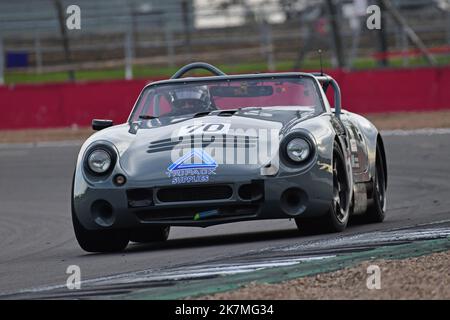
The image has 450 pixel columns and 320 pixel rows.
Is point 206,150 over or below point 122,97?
over

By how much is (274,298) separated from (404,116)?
1645 centimetres

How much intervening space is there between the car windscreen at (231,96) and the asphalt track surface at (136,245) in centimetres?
93

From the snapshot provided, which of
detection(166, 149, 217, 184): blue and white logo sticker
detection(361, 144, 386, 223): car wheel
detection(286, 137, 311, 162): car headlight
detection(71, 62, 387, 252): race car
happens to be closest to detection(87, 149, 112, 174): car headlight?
detection(71, 62, 387, 252): race car

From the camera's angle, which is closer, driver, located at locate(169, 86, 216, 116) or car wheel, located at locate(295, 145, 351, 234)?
car wheel, located at locate(295, 145, 351, 234)

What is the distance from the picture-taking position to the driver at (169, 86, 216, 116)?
336 inches

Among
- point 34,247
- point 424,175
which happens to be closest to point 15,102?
point 424,175

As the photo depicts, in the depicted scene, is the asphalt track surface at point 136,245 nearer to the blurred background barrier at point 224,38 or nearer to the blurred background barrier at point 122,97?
the blurred background barrier at point 122,97

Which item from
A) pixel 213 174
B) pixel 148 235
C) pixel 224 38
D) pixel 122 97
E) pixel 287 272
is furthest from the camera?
pixel 224 38

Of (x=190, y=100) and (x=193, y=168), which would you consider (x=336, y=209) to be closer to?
(x=193, y=168)

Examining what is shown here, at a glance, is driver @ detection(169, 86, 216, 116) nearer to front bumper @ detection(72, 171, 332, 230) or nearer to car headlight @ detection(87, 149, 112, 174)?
car headlight @ detection(87, 149, 112, 174)

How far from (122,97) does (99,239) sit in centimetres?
1442

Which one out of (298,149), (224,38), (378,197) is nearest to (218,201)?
(298,149)

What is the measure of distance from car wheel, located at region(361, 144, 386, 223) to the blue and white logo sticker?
81.6 inches

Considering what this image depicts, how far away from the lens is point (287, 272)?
224 inches
